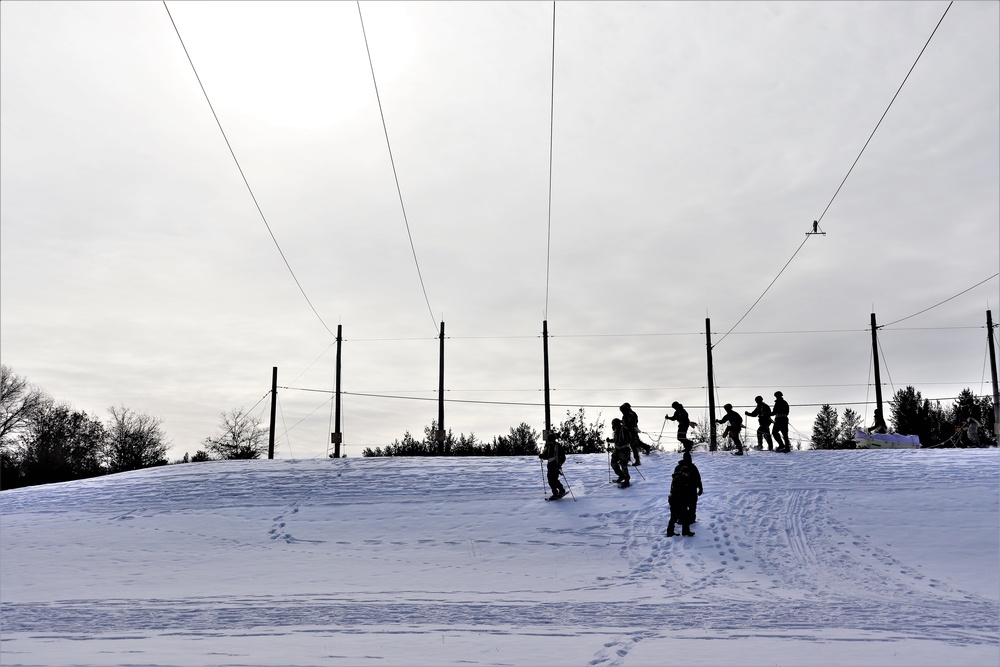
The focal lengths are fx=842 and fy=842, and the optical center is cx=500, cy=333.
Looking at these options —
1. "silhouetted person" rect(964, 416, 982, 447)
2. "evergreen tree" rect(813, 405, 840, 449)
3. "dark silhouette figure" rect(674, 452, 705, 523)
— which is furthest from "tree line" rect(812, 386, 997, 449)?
"dark silhouette figure" rect(674, 452, 705, 523)

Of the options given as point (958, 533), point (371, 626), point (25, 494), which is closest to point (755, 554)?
point (958, 533)

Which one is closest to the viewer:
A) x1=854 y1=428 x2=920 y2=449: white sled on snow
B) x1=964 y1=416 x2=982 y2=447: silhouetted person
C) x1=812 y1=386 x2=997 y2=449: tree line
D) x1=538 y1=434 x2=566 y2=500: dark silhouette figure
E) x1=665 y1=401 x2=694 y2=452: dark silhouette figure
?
x1=538 y1=434 x2=566 y2=500: dark silhouette figure

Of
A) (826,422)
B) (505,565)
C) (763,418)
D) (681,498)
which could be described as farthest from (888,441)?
(826,422)

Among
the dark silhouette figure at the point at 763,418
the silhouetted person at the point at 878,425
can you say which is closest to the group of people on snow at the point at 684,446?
the dark silhouette figure at the point at 763,418

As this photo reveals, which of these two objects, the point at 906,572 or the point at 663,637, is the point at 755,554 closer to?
the point at 906,572

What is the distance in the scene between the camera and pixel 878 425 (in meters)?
39.8

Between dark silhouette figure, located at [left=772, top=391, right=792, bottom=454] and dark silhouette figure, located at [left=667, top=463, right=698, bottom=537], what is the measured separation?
10357 mm

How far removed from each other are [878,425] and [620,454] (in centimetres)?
2262

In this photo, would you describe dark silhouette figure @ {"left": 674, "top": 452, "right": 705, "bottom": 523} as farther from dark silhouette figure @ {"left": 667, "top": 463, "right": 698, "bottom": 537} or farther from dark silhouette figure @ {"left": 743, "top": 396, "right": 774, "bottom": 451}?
dark silhouette figure @ {"left": 743, "top": 396, "right": 774, "bottom": 451}

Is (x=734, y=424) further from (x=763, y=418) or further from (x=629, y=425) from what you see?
(x=629, y=425)

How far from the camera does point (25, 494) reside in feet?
86.1

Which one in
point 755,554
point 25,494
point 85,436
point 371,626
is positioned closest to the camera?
point 371,626

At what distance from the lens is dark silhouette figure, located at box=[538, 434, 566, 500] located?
2144 centimetres

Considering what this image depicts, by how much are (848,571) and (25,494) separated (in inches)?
936
